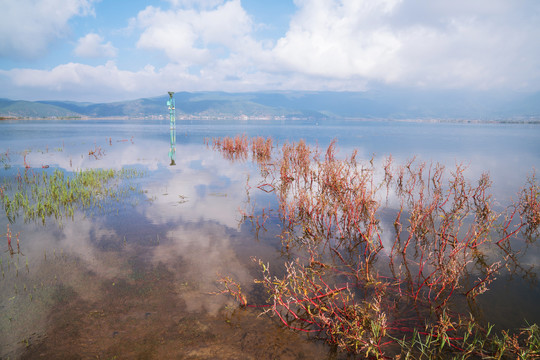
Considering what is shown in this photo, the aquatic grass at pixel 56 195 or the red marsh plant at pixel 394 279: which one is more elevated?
the aquatic grass at pixel 56 195

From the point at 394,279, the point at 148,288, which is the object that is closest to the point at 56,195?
the point at 148,288

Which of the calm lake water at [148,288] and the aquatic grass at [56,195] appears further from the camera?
the aquatic grass at [56,195]

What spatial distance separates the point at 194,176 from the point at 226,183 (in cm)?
341

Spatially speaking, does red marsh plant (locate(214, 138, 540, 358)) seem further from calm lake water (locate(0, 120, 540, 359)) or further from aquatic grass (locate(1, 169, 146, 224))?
aquatic grass (locate(1, 169, 146, 224))

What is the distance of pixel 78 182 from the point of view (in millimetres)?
16328

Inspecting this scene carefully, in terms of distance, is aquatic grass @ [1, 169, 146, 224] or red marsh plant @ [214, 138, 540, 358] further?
aquatic grass @ [1, 169, 146, 224]

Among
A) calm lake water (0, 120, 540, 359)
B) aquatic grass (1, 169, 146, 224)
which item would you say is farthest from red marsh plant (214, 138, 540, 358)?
aquatic grass (1, 169, 146, 224)

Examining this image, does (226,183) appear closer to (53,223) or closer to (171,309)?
(53,223)

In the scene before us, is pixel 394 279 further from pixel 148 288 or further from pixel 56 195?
pixel 56 195

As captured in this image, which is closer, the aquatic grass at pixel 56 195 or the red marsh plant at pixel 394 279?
the red marsh plant at pixel 394 279

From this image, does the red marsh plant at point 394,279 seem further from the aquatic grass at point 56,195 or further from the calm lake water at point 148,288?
the aquatic grass at point 56,195

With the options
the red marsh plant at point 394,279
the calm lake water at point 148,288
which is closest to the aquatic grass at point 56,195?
the calm lake water at point 148,288

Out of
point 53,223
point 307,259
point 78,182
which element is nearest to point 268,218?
point 307,259

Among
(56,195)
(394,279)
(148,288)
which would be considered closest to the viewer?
(148,288)
